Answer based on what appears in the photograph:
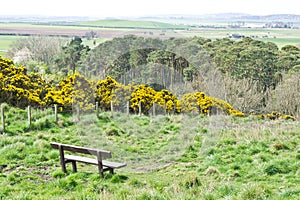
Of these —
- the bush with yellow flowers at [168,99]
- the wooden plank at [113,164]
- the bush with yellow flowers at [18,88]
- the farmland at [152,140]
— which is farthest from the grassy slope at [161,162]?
the bush with yellow flowers at [18,88]

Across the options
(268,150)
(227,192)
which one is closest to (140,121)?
(268,150)

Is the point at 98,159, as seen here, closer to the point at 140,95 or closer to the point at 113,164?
the point at 113,164

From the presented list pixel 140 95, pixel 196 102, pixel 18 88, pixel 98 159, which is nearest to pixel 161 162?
pixel 98 159

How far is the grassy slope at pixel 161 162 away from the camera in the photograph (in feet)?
18.4

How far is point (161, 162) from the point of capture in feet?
24.8

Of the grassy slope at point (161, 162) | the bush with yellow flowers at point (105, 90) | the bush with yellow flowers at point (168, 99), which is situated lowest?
the grassy slope at point (161, 162)

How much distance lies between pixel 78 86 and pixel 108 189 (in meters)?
2.23

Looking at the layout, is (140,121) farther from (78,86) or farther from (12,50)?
(12,50)

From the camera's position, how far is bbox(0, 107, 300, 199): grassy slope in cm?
562

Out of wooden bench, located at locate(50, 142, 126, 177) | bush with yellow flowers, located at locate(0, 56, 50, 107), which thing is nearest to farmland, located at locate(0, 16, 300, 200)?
wooden bench, located at locate(50, 142, 126, 177)

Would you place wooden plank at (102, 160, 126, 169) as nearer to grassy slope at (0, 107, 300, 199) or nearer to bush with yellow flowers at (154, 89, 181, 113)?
grassy slope at (0, 107, 300, 199)

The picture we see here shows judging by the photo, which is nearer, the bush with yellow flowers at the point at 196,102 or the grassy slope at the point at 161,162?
the grassy slope at the point at 161,162

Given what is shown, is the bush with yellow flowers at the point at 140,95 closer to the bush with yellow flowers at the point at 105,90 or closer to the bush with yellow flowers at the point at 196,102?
the bush with yellow flowers at the point at 105,90

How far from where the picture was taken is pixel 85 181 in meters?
6.66
